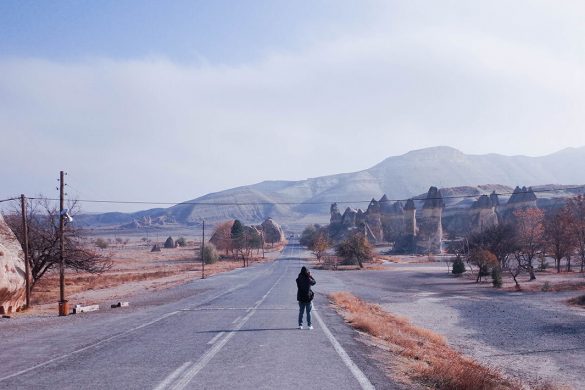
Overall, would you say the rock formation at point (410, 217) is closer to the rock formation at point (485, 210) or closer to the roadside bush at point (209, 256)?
the rock formation at point (485, 210)

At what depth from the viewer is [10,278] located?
83.4ft

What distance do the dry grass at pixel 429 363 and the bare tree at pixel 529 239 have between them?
113ft

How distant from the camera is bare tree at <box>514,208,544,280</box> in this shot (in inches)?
2126

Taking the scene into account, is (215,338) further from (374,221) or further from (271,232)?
(271,232)

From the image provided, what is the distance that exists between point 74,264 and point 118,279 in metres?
23.7

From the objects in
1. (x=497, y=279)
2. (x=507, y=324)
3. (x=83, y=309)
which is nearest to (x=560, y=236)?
(x=497, y=279)

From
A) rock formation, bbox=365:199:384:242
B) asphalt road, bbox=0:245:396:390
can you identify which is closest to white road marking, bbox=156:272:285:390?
asphalt road, bbox=0:245:396:390

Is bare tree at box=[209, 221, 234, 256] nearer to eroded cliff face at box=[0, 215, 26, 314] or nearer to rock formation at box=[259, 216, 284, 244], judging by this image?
rock formation at box=[259, 216, 284, 244]

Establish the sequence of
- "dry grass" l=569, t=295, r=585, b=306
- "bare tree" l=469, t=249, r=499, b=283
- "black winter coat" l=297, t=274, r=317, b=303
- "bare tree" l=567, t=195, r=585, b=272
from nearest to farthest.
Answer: "black winter coat" l=297, t=274, r=317, b=303
"dry grass" l=569, t=295, r=585, b=306
"bare tree" l=469, t=249, r=499, b=283
"bare tree" l=567, t=195, r=585, b=272

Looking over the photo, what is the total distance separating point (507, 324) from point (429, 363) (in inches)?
620

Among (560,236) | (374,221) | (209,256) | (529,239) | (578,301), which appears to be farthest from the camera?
(374,221)

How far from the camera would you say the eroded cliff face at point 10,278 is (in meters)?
24.9

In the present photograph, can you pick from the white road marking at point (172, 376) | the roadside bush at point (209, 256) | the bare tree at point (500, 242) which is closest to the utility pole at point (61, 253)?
the white road marking at point (172, 376)

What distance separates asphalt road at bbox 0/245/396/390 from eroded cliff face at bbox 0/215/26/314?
322cm
